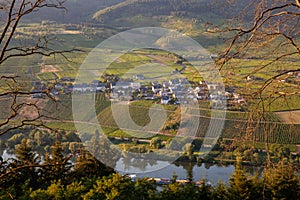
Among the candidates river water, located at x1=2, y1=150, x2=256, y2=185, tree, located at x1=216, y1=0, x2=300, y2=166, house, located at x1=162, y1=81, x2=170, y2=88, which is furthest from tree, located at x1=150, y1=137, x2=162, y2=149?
tree, located at x1=216, y1=0, x2=300, y2=166

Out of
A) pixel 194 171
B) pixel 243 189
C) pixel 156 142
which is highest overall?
pixel 243 189

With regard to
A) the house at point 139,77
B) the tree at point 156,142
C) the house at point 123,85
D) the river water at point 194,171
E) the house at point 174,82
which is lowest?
the river water at point 194,171

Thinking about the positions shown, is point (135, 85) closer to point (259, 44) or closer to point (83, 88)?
point (83, 88)

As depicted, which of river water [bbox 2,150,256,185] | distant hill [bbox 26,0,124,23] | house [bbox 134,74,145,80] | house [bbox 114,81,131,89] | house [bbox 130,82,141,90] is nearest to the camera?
river water [bbox 2,150,256,185]

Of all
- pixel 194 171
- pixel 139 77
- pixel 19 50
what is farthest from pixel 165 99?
pixel 19 50

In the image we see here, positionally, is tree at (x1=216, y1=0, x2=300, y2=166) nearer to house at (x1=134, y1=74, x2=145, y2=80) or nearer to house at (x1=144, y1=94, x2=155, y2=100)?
house at (x1=144, y1=94, x2=155, y2=100)

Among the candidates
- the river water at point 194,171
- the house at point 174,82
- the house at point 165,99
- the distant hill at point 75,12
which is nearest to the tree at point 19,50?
the river water at point 194,171

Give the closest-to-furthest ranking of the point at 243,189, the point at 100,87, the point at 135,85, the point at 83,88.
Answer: the point at 243,189 → the point at 83,88 → the point at 100,87 → the point at 135,85

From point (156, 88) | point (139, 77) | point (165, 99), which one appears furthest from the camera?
point (139, 77)

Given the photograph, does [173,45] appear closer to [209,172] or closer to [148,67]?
[148,67]

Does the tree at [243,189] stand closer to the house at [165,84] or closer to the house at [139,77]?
the house at [165,84]

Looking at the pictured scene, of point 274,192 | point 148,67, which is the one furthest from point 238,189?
point 148,67
